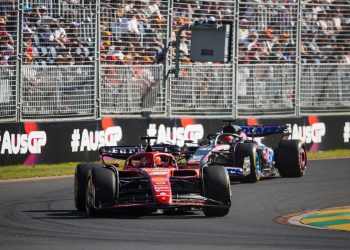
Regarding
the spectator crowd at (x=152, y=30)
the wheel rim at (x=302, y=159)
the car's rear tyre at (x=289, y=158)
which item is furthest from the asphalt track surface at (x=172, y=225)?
the spectator crowd at (x=152, y=30)

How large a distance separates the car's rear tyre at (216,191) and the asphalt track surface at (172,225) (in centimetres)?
16

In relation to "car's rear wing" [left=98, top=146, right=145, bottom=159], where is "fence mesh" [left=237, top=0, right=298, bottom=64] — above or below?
above

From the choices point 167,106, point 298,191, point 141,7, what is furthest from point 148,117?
point 298,191

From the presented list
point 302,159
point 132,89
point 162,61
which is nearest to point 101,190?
point 302,159

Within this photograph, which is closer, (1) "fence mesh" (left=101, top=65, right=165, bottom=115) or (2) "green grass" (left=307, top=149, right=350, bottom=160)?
(1) "fence mesh" (left=101, top=65, right=165, bottom=115)

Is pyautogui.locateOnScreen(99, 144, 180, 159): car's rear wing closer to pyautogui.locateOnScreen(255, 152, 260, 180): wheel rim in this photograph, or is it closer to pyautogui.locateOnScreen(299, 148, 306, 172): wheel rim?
pyautogui.locateOnScreen(255, 152, 260, 180): wheel rim

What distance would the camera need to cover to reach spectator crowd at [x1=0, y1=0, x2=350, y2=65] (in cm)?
2216

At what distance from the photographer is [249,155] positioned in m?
19.4

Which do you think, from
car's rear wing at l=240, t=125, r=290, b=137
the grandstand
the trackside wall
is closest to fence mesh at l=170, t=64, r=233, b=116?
the grandstand

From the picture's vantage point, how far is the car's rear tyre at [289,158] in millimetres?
20766

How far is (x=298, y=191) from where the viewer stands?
18219 millimetres

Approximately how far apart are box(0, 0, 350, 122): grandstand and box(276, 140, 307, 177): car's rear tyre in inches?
184

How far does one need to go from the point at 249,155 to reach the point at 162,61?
5963 millimetres

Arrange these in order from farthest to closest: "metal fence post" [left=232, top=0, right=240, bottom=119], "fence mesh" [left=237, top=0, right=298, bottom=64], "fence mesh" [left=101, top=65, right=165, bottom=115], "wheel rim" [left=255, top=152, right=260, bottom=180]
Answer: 1. "fence mesh" [left=237, top=0, right=298, bottom=64]
2. "metal fence post" [left=232, top=0, right=240, bottom=119]
3. "fence mesh" [left=101, top=65, right=165, bottom=115]
4. "wheel rim" [left=255, top=152, right=260, bottom=180]
